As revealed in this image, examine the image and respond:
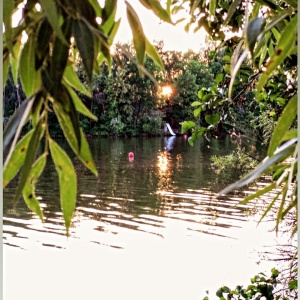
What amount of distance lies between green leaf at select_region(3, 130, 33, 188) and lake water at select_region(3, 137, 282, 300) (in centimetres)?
221

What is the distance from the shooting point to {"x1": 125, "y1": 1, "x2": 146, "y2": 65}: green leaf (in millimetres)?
340

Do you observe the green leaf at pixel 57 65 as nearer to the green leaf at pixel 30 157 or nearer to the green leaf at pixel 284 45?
the green leaf at pixel 30 157

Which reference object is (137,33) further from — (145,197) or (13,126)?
(145,197)

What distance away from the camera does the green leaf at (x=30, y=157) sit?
0.28m

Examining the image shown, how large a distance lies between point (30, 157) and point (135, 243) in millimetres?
5175

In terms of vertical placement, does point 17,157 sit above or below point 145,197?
above

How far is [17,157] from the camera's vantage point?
1.06 feet

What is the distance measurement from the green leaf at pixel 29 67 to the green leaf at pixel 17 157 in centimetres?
4

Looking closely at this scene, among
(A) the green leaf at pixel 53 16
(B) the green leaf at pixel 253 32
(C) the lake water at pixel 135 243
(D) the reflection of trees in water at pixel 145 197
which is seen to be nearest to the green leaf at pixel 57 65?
(A) the green leaf at pixel 53 16

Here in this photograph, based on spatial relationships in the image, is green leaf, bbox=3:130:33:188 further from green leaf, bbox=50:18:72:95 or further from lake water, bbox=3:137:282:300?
lake water, bbox=3:137:282:300

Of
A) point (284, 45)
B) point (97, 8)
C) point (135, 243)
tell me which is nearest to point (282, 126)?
point (284, 45)

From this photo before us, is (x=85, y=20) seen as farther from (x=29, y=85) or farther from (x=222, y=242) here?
(x=222, y=242)

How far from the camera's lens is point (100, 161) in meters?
11.0

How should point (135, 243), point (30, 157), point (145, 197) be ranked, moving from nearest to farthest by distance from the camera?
point (30, 157) < point (135, 243) < point (145, 197)
